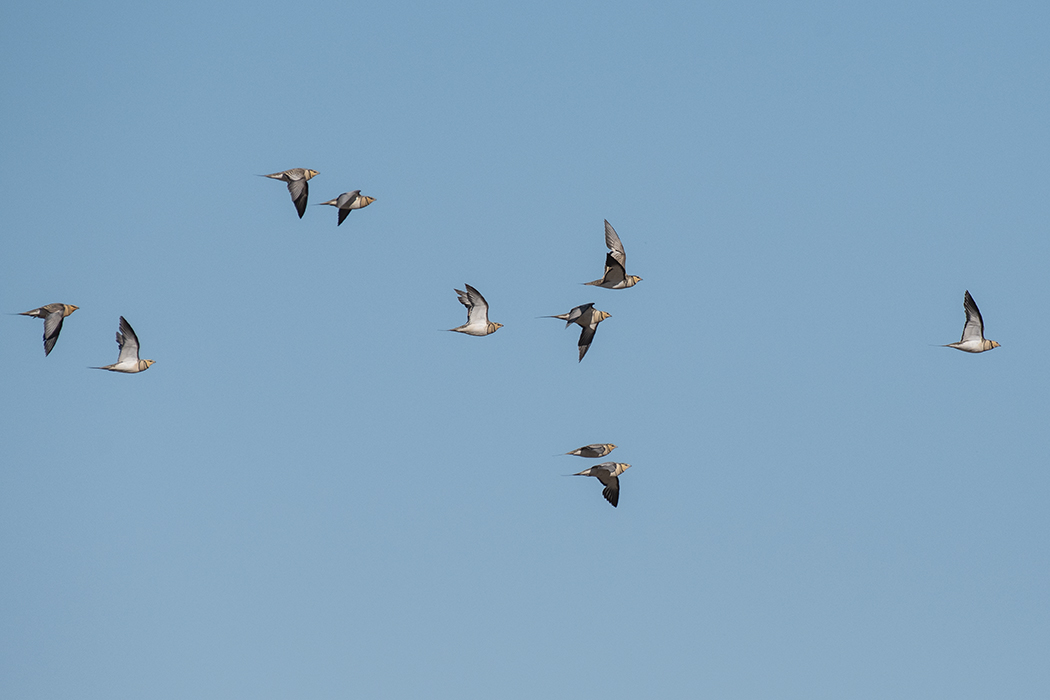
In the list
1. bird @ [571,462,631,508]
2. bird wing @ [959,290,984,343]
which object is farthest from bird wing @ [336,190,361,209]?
bird wing @ [959,290,984,343]

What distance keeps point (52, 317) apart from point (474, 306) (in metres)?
15.5

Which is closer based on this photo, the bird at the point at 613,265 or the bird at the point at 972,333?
the bird at the point at 613,265

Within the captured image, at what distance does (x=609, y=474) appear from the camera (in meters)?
52.8

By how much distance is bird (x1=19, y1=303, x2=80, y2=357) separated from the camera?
51656mm

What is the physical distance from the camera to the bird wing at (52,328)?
2034 inches

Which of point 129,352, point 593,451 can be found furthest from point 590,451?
point 129,352

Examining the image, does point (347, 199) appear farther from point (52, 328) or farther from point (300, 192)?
point (52, 328)

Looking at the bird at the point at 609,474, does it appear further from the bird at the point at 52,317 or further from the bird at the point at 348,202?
the bird at the point at 52,317

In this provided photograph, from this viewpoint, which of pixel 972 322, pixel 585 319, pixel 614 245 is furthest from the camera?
pixel 972 322

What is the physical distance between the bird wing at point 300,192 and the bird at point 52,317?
8.87 m

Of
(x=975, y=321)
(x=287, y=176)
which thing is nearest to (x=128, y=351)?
(x=287, y=176)

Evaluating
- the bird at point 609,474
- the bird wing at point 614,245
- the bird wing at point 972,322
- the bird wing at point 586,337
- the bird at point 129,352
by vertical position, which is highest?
the bird wing at point 614,245

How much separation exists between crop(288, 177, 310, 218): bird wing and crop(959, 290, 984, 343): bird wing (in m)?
25.8

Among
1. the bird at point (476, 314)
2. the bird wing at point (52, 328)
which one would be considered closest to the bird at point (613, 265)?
the bird at point (476, 314)
